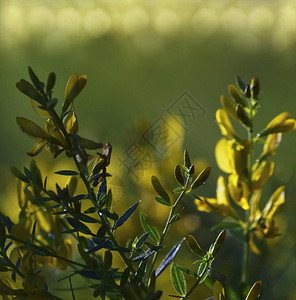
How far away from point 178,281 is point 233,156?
14 centimetres

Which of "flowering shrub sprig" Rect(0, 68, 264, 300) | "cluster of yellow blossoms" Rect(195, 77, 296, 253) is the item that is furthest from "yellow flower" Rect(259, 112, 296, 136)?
"flowering shrub sprig" Rect(0, 68, 264, 300)

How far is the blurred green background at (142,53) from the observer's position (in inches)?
99.0

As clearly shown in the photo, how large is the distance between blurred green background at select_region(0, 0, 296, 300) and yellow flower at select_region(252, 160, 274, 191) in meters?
1.46

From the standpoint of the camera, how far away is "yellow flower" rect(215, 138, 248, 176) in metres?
0.54

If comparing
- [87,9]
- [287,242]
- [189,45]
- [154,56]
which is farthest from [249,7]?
[287,242]

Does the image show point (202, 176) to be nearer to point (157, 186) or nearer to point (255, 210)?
point (157, 186)

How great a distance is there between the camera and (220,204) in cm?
55

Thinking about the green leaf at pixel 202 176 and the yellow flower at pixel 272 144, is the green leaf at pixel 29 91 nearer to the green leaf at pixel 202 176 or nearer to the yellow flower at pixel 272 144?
the green leaf at pixel 202 176

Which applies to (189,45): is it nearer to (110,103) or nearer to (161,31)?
(161,31)

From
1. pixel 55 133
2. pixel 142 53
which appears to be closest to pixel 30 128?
pixel 55 133

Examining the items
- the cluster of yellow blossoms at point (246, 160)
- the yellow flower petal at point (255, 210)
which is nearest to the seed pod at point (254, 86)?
the cluster of yellow blossoms at point (246, 160)

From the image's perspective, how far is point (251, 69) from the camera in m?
2.86

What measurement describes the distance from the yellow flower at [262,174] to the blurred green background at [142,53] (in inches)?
57.5

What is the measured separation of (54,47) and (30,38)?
175 millimetres
